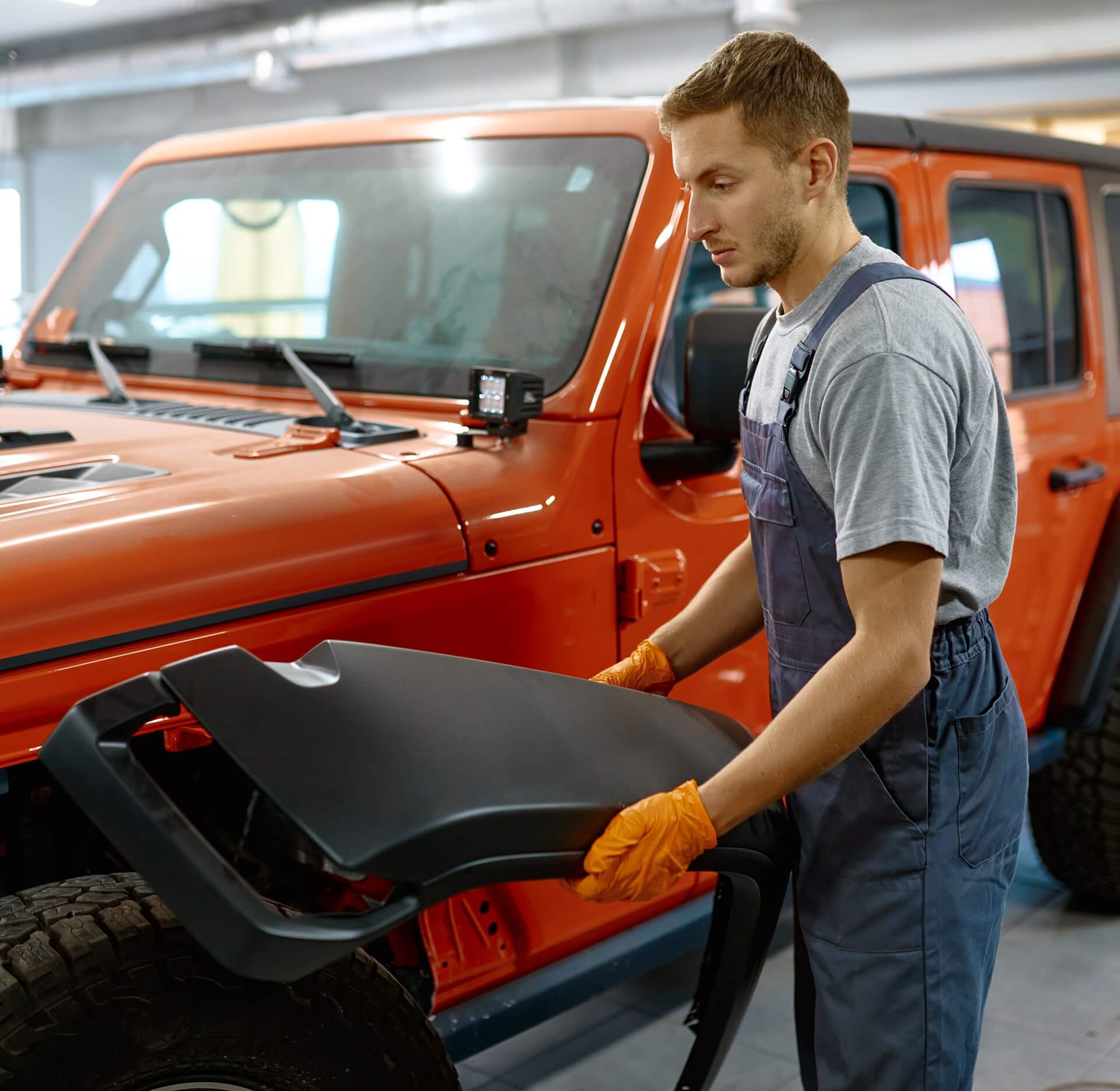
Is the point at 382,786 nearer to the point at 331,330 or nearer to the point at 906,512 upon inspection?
the point at 906,512

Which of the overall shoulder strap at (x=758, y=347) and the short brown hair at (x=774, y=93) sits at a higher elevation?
the short brown hair at (x=774, y=93)

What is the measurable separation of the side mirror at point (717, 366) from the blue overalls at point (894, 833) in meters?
0.35

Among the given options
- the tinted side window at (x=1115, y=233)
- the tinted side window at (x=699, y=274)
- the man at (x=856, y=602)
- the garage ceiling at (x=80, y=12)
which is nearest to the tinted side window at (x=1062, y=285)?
the tinted side window at (x=1115, y=233)

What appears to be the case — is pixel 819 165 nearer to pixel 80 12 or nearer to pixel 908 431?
pixel 908 431

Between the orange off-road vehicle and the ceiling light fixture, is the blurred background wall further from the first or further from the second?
the orange off-road vehicle

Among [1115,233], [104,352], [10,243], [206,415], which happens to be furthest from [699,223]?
[10,243]

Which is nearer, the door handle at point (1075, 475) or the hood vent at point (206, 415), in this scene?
the hood vent at point (206, 415)

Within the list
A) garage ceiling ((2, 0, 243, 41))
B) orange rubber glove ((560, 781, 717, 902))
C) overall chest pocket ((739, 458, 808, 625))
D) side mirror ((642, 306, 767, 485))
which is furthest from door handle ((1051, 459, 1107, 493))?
garage ceiling ((2, 0, 243, 41))

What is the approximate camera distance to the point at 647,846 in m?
1.58

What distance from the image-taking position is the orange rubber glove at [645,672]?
2037 mm

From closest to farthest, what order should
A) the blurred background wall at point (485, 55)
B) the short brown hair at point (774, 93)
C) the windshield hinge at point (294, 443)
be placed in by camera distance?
the short brown hair at point (774, 93)
the windshield hinge at point (294, 443)
the blurred background wall at point (485, 55)

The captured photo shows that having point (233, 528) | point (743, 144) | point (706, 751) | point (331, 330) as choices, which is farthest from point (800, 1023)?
point (331, 330)

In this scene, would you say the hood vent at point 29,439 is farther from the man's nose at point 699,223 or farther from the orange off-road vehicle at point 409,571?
the man's nose at point 699,223

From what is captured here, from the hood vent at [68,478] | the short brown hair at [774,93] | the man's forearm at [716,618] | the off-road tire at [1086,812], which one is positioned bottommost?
the off-road tire at [1086,812]
